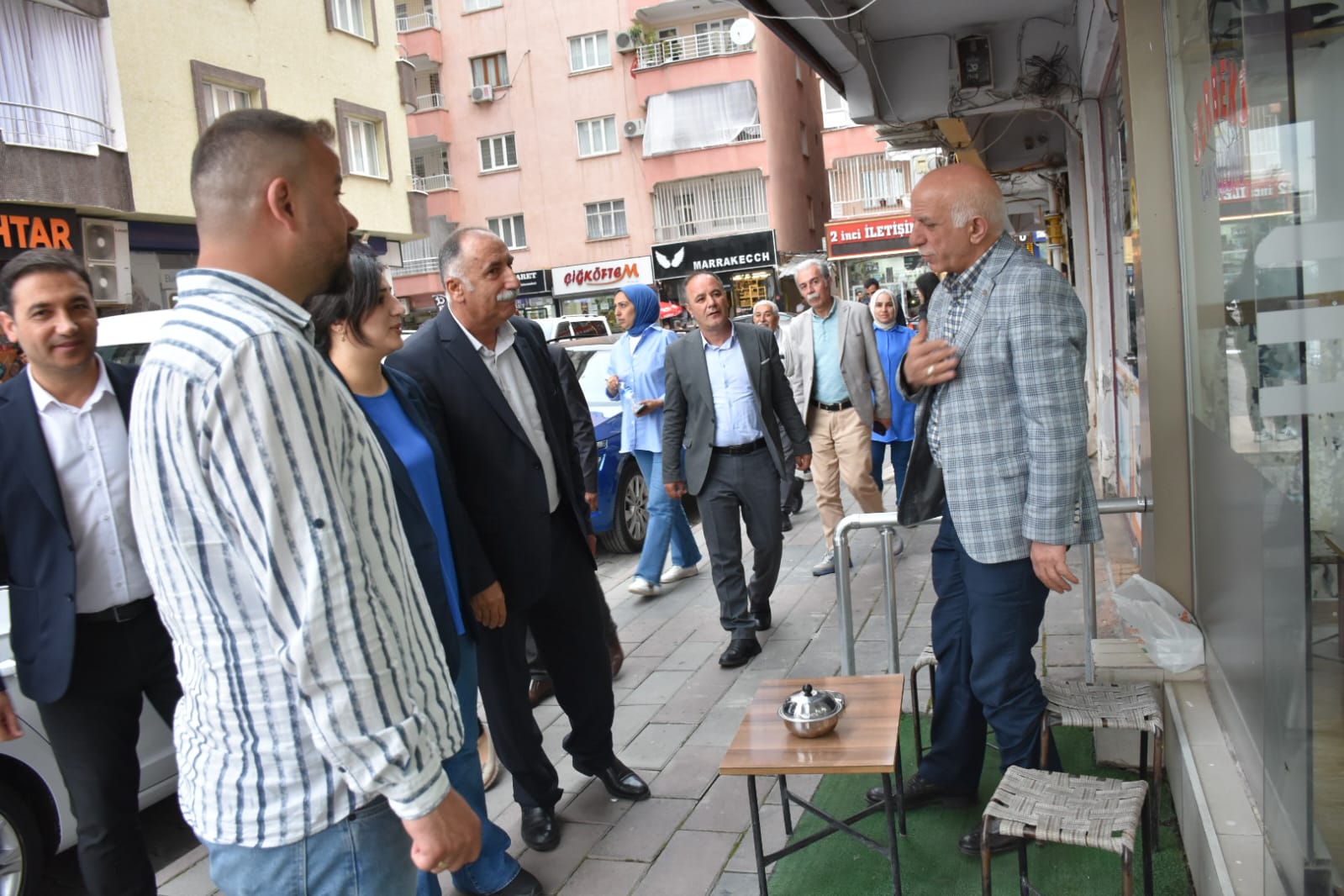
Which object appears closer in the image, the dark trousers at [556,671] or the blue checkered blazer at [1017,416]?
the blue checkered blazer at [1017,416]

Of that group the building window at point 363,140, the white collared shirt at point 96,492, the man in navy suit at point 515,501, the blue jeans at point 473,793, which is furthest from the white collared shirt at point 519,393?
the building window at point 363,140

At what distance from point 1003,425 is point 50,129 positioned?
15.0 meters

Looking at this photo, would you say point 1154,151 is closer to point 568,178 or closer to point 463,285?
point 463,285

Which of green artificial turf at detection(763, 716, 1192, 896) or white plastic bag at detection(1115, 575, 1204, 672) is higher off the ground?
white plastic bag at detection(1115, 575, 1204, 672)

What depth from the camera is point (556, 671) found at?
13.7 feet

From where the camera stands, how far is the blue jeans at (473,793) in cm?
343

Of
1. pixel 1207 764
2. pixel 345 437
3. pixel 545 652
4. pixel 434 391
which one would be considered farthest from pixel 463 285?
pixel 1207 764

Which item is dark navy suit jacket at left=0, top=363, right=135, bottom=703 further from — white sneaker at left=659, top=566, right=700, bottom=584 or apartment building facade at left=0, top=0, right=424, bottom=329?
apartment building facade at left=0, top=0, right=424, bottom=329

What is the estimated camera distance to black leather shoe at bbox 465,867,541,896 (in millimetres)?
3604

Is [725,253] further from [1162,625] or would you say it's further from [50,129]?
[1162,625]

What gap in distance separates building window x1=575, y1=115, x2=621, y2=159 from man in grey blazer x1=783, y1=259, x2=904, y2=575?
29.3 meters

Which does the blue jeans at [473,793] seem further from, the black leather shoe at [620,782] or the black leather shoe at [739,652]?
the black leather shoe at [739,652]

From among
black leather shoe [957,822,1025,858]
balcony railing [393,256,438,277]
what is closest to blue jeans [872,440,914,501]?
black leather shoe [957,822,1025,858]

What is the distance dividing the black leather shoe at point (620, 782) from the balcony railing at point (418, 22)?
36433 mm
